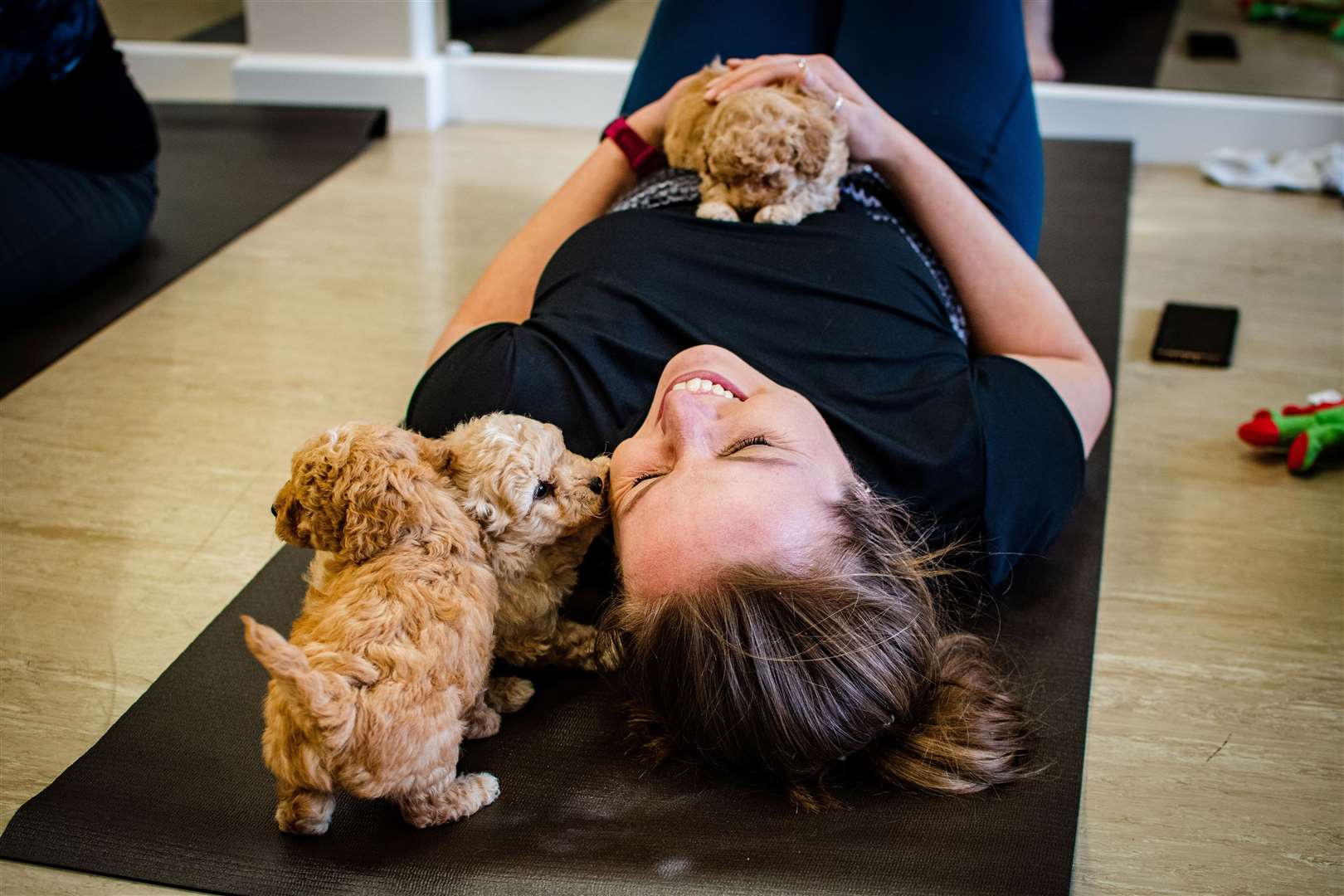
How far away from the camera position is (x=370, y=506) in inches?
46.6

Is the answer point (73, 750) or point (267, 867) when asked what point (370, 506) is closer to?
point (267, 867)

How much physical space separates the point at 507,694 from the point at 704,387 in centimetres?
45

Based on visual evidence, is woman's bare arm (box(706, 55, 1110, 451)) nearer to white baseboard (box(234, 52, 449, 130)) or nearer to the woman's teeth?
the woman's teeth

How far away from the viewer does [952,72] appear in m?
2.04

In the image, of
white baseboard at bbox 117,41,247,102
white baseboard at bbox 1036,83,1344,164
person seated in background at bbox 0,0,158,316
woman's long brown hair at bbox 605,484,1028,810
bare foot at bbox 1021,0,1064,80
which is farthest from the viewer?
white baseboard at bbox 117,41,247,102

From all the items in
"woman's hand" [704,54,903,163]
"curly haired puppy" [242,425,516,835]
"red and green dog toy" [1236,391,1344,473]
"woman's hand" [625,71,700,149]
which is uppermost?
"woman's hand" [704,54,903,163]

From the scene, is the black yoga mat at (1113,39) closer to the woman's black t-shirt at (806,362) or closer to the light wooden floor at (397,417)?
the light wooden floor at (397,417)

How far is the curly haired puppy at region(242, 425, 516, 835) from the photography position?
109 centimetres

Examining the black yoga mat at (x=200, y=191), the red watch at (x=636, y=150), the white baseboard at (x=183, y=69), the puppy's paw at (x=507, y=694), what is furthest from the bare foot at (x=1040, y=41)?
the puppy's paw at (x=507, y=694)

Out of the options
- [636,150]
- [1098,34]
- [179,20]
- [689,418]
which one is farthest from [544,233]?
[179,20]

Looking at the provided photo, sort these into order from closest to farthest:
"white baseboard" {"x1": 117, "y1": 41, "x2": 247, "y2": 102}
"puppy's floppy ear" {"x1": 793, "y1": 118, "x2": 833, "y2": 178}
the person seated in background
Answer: "puppy's floppy ear" {"x1": 793, "y1": 118, "x2": 833, "y2": 178} < the person seated in background < "white baseboard" {"x1": 117, "y1": 41, "x2": 247, "y2": 102}

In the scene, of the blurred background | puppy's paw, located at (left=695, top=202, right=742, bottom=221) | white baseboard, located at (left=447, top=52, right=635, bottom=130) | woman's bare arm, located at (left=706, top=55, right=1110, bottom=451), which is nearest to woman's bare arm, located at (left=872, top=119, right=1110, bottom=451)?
woman's bare arm, located at (left=706, top=55, right=1110, bottom=451)

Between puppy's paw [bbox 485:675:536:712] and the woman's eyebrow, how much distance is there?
303 millimetres

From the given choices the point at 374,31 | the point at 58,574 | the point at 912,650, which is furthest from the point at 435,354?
the point at 374,31
